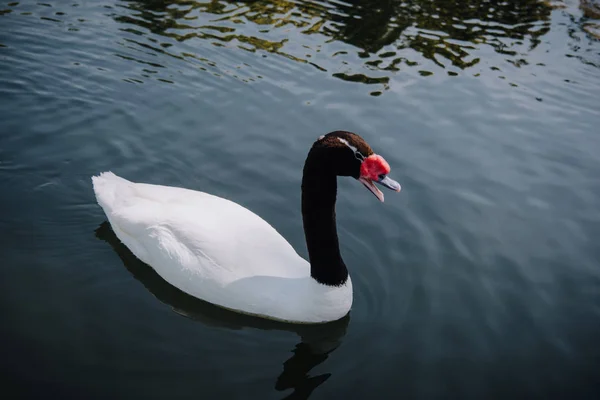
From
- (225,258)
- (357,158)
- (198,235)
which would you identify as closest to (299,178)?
(198,235)

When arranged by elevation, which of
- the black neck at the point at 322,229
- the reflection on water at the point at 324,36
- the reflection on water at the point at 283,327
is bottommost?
the reflection on water at the point at 283,327

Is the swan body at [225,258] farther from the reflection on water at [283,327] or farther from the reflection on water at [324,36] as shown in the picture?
the reflection on water at [324,36]

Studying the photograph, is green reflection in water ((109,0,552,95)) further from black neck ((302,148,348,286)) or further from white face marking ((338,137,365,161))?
white face marking ((338,137,365,161))

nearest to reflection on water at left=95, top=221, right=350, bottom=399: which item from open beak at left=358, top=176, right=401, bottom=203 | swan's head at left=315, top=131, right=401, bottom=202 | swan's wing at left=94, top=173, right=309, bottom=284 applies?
swan's wing at left=94, top=173, right=309, bottom=284

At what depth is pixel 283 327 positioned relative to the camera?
611cm

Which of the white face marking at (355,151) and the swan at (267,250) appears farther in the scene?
the swan at (267,250)

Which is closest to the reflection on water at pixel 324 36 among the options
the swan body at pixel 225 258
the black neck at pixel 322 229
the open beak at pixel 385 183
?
the swan body at pixel 225 258

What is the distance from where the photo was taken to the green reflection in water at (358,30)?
475 inches

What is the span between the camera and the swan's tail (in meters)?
6.97

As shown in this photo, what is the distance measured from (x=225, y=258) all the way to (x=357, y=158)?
1.52 metres

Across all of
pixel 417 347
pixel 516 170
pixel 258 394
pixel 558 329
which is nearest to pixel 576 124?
pixel 516 170

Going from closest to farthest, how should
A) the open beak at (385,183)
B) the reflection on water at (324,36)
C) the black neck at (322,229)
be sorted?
the open beak at (385,183)
the black neck at (322,229)
the reflection on water at (324,36)

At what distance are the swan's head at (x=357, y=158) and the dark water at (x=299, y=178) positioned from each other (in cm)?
146

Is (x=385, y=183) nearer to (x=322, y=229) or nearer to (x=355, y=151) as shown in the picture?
(x=355, y=151)
